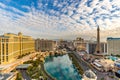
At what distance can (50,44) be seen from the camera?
4153 centimetres

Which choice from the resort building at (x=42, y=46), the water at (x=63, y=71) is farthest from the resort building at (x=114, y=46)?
the resort building at (x=42, y=46)

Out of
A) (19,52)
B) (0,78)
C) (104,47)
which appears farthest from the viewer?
(104,47)

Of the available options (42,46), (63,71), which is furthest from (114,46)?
(42,46)

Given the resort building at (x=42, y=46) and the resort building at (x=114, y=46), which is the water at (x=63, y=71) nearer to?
the resort building at (x=114, y=46)

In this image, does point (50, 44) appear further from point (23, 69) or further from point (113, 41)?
point (23, 69)

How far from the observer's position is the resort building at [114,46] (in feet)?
99.9

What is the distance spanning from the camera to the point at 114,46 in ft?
102

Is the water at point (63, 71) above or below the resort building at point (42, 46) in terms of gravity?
below

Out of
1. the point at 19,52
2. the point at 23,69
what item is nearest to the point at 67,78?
the point at 23,69

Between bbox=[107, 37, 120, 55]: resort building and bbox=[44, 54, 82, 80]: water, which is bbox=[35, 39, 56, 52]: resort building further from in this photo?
bbox=[44, 54, 82, 80]: water

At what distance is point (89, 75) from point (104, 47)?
31.2m

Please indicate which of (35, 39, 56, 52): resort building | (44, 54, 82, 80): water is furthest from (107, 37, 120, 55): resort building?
(35, 39, 56, 52): resort building

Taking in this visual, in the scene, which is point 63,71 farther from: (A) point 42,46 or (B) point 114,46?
(A) point 42,46

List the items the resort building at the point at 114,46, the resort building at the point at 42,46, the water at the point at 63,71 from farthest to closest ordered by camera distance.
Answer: the resort building at the point at 42,46 < the resort building at the point at 114,46 < the water at the point at 63,71
